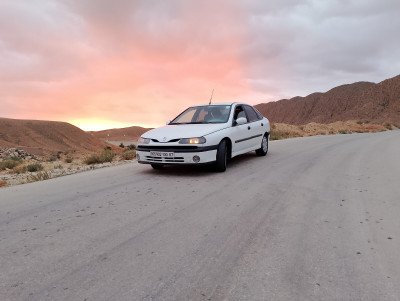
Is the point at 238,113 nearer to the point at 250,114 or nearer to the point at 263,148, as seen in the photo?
the point at 250,114

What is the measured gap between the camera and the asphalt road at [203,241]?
7.80 ft

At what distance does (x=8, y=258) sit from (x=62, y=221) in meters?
1.03

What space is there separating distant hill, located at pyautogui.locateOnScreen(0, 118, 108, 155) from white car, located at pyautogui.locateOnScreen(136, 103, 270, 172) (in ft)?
145

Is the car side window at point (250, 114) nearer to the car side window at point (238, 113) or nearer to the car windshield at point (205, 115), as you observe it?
the car side window at point (238, 113)

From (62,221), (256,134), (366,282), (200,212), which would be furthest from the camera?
(256,134)

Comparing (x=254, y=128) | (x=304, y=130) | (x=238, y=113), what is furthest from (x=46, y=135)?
(x=238, y=113)

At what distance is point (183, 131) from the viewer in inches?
279

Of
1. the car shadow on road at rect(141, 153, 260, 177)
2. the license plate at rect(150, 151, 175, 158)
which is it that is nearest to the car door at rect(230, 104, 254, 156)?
the car shadow on road at rect(141, 153, 260, 177)

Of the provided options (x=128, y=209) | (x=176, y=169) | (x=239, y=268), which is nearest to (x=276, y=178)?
(x=176, y=169)

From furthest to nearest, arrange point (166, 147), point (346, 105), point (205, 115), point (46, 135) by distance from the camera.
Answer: point (346, 105)
point (46, 135)
point (205, 115)
point (166, 147)

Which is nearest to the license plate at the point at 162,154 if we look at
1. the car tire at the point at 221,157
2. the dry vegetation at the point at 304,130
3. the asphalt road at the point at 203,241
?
the asphalt road at the point at 203,241

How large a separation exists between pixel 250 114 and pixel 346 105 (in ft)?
297

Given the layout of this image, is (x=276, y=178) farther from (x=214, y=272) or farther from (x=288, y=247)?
(x=214, y=272)

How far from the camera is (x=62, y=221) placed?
3.93 metres
